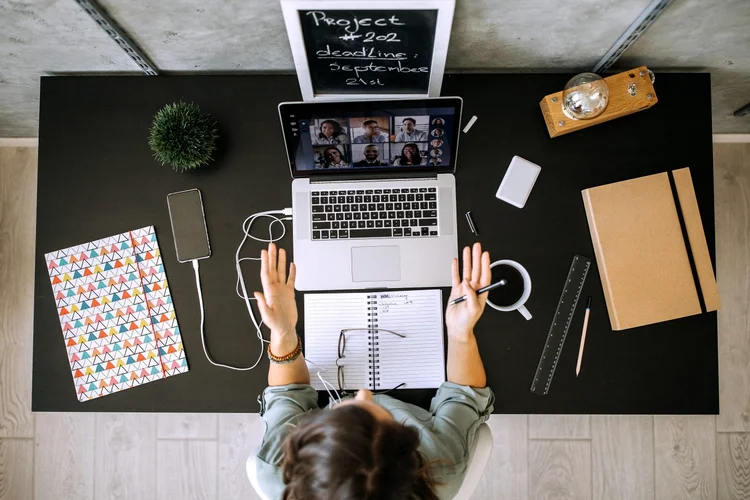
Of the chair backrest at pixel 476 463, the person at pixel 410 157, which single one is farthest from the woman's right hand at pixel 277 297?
the chair backrest at pixel 476 463

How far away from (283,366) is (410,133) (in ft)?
1.90

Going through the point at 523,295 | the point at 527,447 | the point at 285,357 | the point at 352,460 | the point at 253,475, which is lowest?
the point at 527,447

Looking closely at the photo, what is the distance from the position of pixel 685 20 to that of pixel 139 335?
4.40 ft

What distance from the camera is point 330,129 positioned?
1.04 m

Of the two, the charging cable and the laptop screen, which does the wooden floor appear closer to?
the charging cable

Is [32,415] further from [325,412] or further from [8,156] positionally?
[325,412]

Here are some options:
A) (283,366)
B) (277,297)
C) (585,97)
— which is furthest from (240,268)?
(585,97)

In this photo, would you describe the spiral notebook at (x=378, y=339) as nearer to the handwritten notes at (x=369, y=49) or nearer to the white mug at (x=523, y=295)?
the white mug at (x=523, y=295)

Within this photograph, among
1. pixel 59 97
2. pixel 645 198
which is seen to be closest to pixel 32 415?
pixel 59 97

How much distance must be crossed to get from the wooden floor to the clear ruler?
0.68 m

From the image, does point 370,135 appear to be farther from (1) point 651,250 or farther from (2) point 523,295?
(1) point 651,250

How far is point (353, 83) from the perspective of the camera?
3.50ft

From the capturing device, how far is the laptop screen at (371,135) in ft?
3.28

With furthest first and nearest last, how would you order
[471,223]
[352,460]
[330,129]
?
1. [471,223]
2. [330,129]
3. [352,460]
